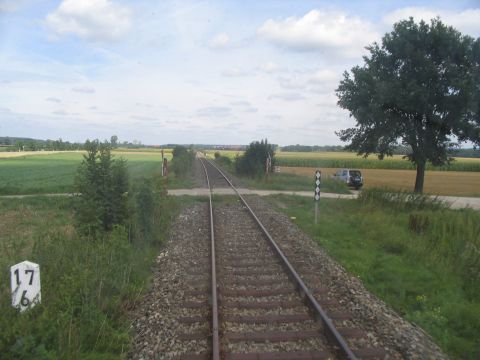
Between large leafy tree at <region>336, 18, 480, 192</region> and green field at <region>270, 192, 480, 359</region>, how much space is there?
8.05 m

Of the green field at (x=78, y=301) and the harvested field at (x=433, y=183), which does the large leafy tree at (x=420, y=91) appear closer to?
the harvested field at (x=433, y=183)

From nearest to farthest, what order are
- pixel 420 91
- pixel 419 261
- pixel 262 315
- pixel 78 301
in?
pixel 78 301, pixel 262 315, pixel 419 261, pixel 420 91

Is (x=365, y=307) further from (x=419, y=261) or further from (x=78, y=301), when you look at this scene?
(x=78, y=301)

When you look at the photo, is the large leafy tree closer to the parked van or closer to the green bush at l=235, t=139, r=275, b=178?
the parked van

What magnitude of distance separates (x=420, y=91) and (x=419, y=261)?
14214 mm

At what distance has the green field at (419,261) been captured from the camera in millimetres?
5801

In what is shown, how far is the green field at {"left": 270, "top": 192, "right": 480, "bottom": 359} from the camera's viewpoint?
5.80 metres

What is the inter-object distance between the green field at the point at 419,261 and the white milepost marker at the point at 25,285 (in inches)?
198

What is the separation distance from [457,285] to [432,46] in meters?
18.0

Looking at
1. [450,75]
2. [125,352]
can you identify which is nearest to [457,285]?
[125,352]

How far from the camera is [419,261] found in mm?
8844

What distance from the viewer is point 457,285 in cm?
746

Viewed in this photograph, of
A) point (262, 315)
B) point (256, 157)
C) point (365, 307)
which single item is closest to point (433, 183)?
point (256, 157)

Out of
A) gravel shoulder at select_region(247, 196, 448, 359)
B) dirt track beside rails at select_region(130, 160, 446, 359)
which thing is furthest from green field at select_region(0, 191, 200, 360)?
gravel shoulder at select_region(247, 196, 448, 359)
